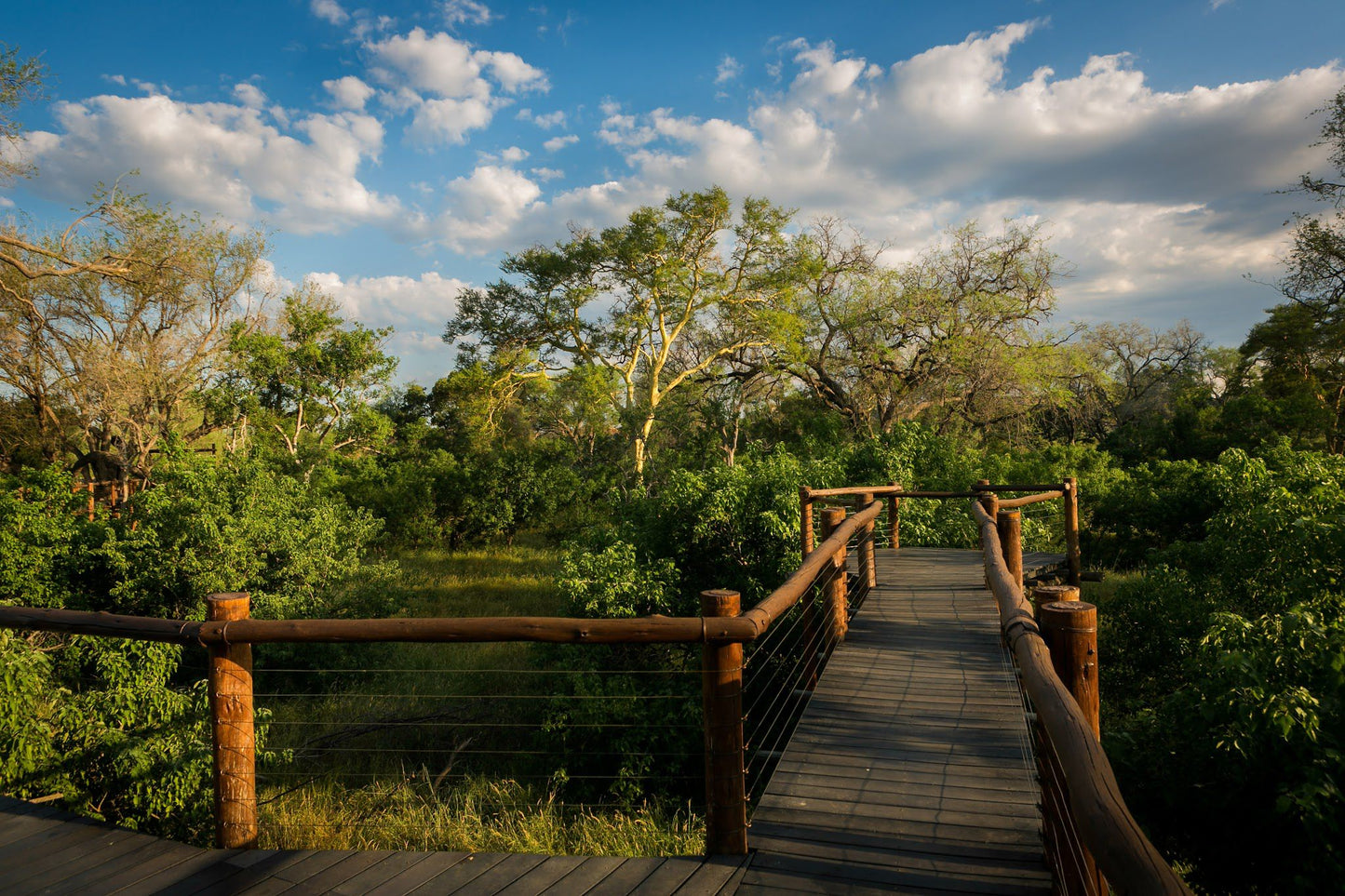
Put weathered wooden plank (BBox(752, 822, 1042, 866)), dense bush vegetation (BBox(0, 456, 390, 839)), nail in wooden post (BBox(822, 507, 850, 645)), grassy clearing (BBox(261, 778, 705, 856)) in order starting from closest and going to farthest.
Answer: weathered wooden plank (BBox(752, 822, 1042, 866))
grassy clearing (BBox(261, 778, 705, 856))
dense bush vegetation (BBox(0, 456, 390, 839))
nail in wooden post (BBox(822, 507, 850, 645))

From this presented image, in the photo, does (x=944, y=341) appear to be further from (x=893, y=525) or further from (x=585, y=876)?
(x=585, y=876)

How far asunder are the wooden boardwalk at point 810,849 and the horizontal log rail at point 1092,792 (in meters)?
1.04

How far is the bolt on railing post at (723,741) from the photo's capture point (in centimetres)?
278

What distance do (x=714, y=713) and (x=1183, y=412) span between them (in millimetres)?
23865

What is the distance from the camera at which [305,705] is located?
10227 millimetres

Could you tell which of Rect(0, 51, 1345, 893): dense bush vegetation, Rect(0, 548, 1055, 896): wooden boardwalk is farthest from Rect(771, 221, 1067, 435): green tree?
Rect(0, 548, 1055, 896): wooden boardwalk

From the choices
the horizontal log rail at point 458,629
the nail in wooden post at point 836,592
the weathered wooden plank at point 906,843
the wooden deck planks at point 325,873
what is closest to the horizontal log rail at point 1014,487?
the nail in wooden post at point 836,592

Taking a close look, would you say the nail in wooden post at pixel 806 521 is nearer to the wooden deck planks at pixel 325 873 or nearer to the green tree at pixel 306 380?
the wooden deck planks at pixel 325 873

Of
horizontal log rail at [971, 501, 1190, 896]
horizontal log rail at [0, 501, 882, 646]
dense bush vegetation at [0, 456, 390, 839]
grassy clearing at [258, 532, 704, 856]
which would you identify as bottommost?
grassy clearing at [258, 532, 704, 856]

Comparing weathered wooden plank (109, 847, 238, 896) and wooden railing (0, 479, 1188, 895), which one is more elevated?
wooden railing (0, 479, 1188, 895)

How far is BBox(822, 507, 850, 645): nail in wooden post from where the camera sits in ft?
19.9

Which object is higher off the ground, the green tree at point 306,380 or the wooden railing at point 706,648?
the green tree at point 306,380

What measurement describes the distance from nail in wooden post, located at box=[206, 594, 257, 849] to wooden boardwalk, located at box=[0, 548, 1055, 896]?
110 millimetres

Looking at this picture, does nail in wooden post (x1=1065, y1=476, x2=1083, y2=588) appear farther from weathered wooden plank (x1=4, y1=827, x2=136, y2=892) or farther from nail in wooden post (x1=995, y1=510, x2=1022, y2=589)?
weathered wooden plank (x1=4, y1=827, x2=136, y2=892)
